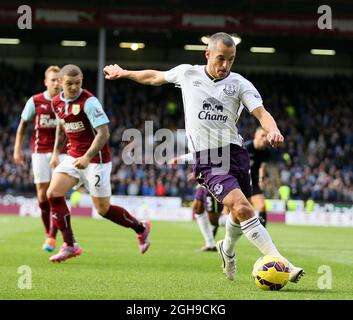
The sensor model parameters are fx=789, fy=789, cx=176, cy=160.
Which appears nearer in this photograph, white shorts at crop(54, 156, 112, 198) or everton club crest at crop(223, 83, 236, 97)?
everton club crest at crop(223, 83, 236, 97)

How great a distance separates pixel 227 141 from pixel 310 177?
2543 cm

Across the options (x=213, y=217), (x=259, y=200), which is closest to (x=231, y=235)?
(x=213, y=217)

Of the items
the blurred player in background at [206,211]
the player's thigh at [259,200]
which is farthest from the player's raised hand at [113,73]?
the player's thigh at [259,200]

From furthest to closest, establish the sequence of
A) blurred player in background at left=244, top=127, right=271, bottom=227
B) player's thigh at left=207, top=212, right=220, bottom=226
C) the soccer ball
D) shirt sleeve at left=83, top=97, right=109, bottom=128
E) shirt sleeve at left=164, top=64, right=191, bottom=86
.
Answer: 1. blurred player in background at left=244, top=127, right=271, bottom=227
2. player's thigh at left=207, top=212, right=220, bottom=226
3. shirt sleeve at left=83, top=97, right=109, bottom=128
4. shirt sleeve at left=164, top=64, right=191, bottom=86
5. the soccer ball

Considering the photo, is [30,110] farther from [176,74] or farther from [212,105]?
[212,105]

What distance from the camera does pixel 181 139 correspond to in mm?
33406

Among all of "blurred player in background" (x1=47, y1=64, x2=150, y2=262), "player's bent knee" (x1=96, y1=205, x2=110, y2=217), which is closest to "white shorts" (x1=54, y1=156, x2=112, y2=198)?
"blurred player in background" (x1=47, y1=64, x2=150, y2=262)

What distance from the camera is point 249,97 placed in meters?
7.61

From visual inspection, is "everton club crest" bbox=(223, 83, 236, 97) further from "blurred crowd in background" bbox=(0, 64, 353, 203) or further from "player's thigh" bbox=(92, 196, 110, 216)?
"blurred crowd in background" bbox=(0, 64, 353, 203)

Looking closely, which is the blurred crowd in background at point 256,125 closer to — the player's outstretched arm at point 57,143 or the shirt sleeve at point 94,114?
the player's outstretched arm at point 57,143

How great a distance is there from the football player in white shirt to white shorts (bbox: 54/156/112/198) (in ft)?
7.90

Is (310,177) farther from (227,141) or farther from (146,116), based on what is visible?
(227,141)

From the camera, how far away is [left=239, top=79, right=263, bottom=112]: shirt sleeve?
754 centimetres
